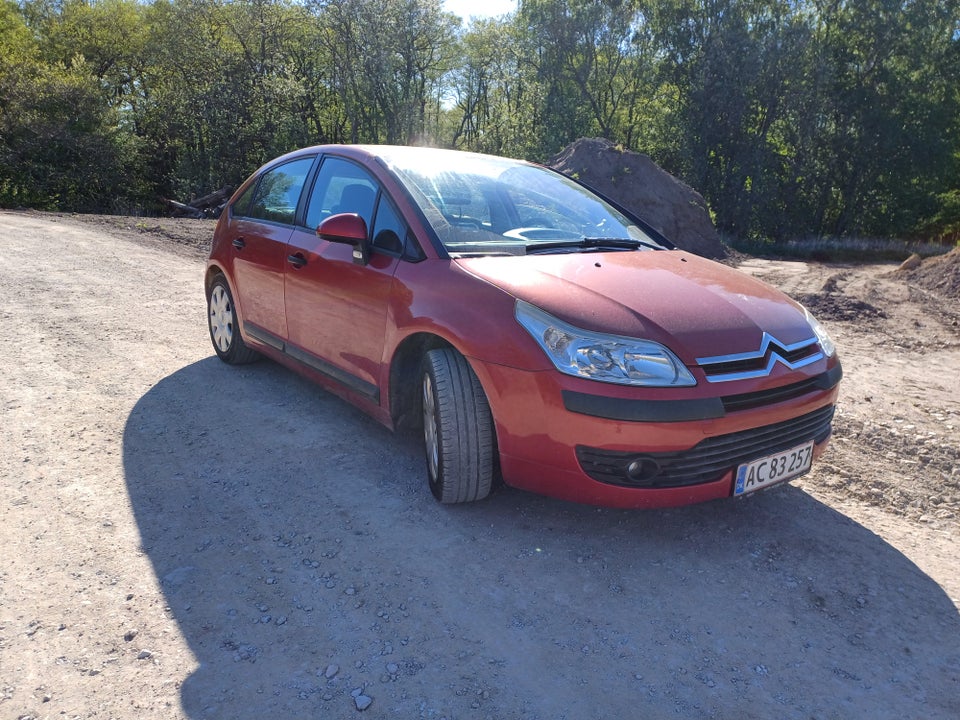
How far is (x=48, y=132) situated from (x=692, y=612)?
78.5 ft

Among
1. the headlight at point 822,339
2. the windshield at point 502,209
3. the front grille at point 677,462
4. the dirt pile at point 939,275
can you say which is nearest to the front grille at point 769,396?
the front grille at point 677,462

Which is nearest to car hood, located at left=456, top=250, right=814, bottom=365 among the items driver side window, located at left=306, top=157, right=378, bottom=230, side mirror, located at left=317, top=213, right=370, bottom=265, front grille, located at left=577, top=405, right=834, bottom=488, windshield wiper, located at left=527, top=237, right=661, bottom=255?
windshield wiper, located at left=527, top=237, right=661, bottom=255

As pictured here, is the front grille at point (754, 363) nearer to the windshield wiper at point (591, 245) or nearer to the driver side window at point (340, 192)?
the windshield wiper at point (591, 245)

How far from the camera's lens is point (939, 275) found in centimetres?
987

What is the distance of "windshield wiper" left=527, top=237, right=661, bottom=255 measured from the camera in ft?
12.0

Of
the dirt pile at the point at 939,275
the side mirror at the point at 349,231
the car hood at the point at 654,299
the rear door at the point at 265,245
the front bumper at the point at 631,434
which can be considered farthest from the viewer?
the dirt pile at the point at 939,275

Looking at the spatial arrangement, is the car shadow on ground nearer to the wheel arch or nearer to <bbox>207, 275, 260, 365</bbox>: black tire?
the wheel arch

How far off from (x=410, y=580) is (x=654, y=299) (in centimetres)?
154

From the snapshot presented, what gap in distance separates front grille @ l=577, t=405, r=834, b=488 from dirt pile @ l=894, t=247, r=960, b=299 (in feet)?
25.6

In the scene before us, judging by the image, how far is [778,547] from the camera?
10.2 ft

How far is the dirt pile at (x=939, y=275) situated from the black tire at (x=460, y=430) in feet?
27.3

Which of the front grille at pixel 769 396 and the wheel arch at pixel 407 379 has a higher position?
the front grille at pixel 769 396

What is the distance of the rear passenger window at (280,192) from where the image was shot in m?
4.66

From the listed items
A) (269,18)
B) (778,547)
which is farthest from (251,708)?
(269,18)
